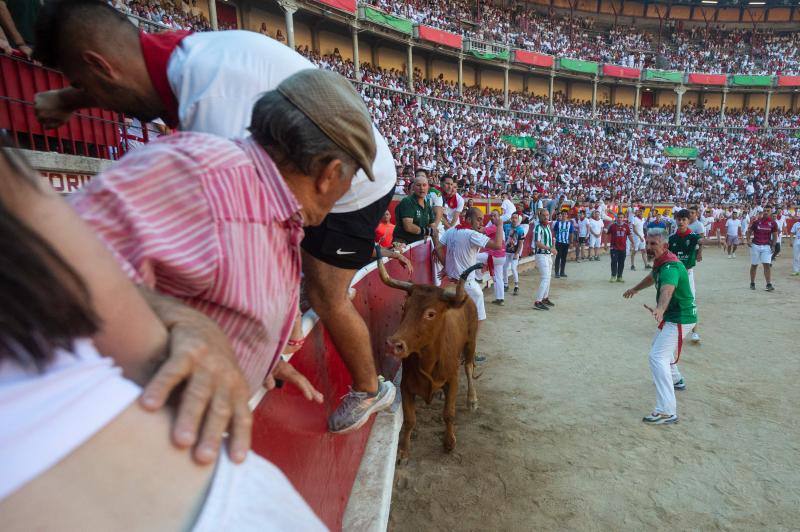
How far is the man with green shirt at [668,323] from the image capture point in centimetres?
429

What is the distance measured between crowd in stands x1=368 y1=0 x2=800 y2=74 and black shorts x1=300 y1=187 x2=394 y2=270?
36.9 m

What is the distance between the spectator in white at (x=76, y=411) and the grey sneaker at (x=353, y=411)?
1.80 metres

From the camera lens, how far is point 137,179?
2.36ft

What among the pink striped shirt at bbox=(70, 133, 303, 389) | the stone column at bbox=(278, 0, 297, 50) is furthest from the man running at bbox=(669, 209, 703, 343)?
the stone column at bbox=(278, 0, 297, 50)

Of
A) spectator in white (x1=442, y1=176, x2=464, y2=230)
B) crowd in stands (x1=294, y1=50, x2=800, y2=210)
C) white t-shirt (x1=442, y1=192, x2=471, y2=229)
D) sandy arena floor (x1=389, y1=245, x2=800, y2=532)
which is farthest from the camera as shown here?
crowd in stands (x1=294, y1=50, x2=800, y2=210)

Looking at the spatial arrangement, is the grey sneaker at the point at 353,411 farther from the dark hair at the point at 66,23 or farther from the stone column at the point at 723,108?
the stone column at the point at 723,108

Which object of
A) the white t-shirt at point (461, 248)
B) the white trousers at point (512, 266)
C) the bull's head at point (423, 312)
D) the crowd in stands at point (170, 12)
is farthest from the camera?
the crowd in stands at point (170, 12)

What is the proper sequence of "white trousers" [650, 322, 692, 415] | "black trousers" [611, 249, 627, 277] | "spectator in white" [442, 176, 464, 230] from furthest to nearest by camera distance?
"black trousers" [611, 249, 627, 277] < "spectator in white" [442, 176, 464, 230] < "white trousers" [650, 322, 692, 415]

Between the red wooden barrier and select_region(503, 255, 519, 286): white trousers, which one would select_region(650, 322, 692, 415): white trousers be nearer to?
the red wooden barrier

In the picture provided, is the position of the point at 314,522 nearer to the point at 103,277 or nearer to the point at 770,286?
the point at 103,277

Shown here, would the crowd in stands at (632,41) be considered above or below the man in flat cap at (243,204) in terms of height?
above

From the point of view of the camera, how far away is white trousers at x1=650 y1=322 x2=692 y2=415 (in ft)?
14.0

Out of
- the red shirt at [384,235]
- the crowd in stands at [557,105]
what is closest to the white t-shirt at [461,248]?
the red shirt at [384,235]

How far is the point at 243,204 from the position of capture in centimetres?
86
